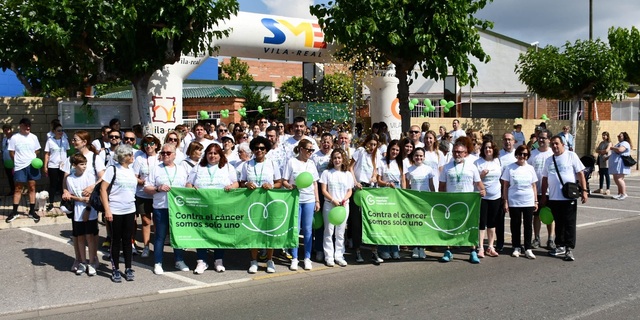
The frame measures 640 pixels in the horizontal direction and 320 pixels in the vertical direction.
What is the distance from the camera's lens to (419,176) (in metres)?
8.77

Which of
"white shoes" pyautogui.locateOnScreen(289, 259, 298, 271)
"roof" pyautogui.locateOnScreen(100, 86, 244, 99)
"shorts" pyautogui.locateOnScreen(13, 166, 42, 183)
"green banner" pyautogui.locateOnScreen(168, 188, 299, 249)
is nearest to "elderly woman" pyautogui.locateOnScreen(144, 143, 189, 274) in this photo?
"green banner" pyautogui.locateOnScreen(168, 188, 299, 249)

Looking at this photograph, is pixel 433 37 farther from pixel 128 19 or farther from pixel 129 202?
pixel 129 202

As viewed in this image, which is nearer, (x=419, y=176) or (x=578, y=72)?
(x=419, y=176)

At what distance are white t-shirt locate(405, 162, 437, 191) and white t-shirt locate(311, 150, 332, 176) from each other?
45.0 inches

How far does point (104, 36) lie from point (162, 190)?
5.27 m

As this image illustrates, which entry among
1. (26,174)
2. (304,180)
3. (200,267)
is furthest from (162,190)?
(26,174)

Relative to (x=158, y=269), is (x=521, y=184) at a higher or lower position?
higher

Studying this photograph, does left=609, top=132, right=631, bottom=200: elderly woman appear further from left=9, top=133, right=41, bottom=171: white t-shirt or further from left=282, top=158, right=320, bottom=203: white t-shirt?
left=9, top=133, right=41, bottom=171: white t-shirt

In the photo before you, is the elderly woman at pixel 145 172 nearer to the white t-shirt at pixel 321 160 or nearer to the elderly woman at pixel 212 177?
the elderly woman at pixel 212 177

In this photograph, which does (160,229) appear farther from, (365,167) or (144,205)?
(365,167)

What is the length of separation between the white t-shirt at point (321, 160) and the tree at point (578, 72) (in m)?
15.0

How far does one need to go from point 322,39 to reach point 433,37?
3.56 metres

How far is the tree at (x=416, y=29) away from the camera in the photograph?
13.9 m

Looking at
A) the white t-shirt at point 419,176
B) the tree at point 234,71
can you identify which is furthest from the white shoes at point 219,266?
the tree at point 234,71
